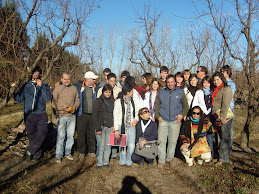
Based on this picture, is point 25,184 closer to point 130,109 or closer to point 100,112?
point 100,112

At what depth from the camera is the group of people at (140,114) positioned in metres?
4.34

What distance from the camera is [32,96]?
4.52 m

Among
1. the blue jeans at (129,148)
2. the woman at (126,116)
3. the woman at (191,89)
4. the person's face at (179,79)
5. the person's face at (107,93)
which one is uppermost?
the person's face at (179,79)

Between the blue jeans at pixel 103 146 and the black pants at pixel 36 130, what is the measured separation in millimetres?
1293

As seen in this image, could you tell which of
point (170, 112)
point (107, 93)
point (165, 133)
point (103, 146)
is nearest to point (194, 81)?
point (170, 112)

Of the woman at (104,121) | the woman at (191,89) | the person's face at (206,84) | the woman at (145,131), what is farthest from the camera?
the woman at (191,89)

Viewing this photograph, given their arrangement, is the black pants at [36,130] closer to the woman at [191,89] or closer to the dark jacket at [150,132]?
the dark jacket at [150,132]

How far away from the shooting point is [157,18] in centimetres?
1037

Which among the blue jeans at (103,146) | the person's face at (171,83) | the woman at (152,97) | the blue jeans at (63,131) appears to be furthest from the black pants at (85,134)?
the person's face at (171,83)

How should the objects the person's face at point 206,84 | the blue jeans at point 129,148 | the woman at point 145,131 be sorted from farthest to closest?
the person's face at point 206,84
the woman at point 145,131
the blue jeans at point 129,148

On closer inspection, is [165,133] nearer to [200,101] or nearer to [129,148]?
[129,148]

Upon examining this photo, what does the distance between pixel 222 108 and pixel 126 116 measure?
200 cm

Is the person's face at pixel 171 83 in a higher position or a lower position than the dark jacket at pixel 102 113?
higher

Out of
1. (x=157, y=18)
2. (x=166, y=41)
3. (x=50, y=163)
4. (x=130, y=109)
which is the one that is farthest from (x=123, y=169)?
(x=166, y=41)
